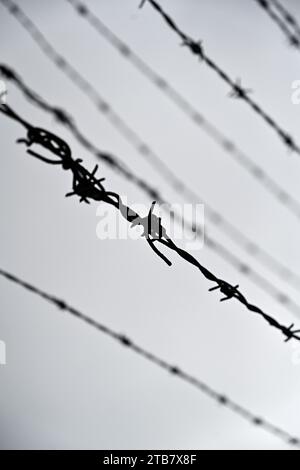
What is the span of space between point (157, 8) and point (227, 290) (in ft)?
4.14

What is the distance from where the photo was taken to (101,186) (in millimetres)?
1494

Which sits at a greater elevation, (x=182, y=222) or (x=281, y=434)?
(x=182, y=222)

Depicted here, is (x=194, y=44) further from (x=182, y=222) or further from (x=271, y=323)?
(x=271, y=323)

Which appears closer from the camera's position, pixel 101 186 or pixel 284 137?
pixel 101 186

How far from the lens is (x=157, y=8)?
5.92 ft

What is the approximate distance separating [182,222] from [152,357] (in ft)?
2.61

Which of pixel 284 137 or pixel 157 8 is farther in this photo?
pixel 284 137

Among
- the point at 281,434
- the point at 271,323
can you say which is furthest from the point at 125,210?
the point at 281,434
